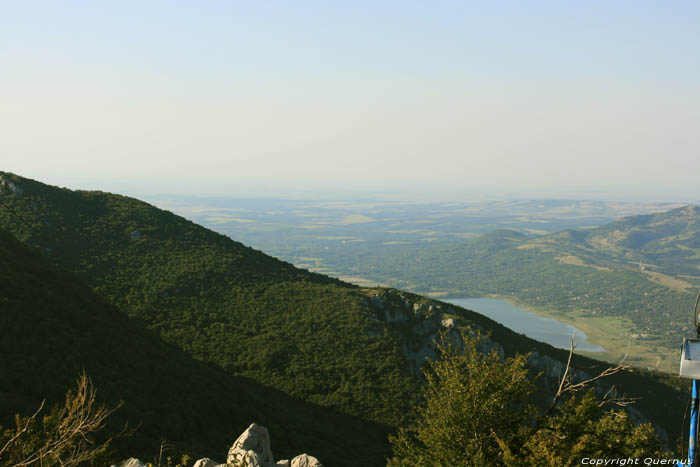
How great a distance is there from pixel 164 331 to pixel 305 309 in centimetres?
1768

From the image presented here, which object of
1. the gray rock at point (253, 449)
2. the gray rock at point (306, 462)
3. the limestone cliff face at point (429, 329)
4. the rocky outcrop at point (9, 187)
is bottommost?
the limestone cliff face at point (429, 329)

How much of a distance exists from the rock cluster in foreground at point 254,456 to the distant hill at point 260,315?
10783 mm

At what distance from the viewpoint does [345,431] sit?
3984cm

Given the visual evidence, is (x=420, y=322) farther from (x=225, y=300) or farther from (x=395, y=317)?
(x=225, y=300)

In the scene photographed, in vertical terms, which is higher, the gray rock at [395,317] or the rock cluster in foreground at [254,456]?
the rock cluster in foreground at [254,456]

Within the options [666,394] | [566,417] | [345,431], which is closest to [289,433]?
[345,431]

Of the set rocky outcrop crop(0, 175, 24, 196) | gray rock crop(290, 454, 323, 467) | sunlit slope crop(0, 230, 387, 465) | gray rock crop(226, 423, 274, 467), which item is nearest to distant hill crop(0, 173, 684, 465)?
rocky outcrop crop(0, 175, 24, 196)

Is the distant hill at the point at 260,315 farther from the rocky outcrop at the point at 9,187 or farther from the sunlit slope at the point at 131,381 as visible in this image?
the sunlit slope at the point at 131,381

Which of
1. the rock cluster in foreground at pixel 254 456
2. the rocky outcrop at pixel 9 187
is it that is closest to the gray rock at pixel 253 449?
the rock cluster in foreground at pixel 254 456

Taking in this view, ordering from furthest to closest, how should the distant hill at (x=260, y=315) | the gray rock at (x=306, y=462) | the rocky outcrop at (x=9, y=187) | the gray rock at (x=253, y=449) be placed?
the rocky outcrop at (x=9, y=187)
the distant hill at (x=260, y=315)
the gray rock at (x=306, y=462)
the gray rock at (x=253, y=449)

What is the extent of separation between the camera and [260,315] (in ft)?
178

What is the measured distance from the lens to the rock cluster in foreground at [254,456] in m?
19.4

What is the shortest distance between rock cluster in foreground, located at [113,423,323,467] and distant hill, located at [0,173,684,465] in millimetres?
10783

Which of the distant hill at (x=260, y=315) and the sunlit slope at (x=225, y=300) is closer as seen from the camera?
the distant hill at (x=260, y=315)
